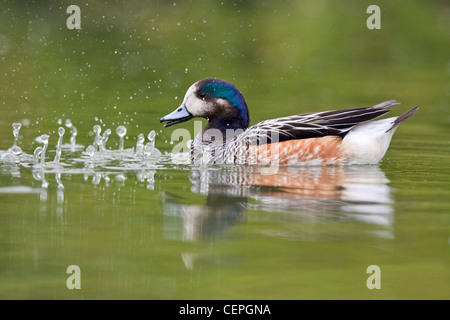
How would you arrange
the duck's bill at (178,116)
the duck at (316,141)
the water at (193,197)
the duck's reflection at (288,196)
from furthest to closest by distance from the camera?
the duck's bill at (178,116) → the duck at (316,141) → the duck's reflection at (288,196) → the water at (193,197)

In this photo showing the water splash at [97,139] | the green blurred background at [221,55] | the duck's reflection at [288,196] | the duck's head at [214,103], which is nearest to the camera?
the duck's reflection at [288,196]

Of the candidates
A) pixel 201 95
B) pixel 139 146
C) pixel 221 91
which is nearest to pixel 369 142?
pixel 221 91

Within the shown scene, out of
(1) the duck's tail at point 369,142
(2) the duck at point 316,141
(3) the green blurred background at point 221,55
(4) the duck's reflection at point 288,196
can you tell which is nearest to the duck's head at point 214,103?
(2) the duck at point 316,141

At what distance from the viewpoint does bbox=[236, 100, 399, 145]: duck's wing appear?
31.0ft

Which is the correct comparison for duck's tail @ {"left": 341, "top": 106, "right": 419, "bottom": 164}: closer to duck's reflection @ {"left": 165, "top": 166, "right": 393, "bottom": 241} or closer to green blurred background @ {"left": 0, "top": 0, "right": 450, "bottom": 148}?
duck's reflection @ {"left": 165, "top": 166, "right": 393, "bottom": 241}

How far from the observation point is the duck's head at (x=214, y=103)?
33.4 ft

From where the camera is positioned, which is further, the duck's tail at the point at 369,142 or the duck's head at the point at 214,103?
the duck's head at the point at 214,103

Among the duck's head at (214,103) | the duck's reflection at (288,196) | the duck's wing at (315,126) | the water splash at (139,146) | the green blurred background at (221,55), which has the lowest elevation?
the duck's reflection at (288,196)

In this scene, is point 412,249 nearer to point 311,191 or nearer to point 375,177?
point 311,191

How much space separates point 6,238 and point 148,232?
0.96 m

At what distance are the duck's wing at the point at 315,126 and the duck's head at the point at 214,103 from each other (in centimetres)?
68

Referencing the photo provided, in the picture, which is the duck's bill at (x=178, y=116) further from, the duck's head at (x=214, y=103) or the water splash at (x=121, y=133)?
the water splash at (x=121, y=133)

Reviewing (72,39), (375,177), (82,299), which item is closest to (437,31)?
(72,39)

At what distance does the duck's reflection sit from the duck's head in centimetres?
113
